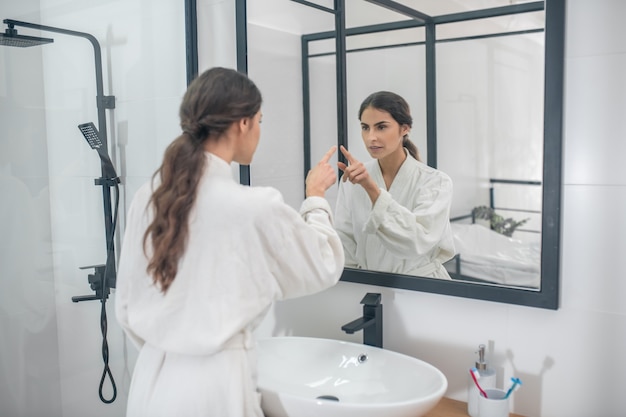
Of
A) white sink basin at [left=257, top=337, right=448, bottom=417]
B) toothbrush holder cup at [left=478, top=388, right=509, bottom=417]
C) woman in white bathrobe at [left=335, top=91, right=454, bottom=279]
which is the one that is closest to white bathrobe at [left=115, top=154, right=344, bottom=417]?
white sink basin at [left=257, top=337, right=448, bottom=417]

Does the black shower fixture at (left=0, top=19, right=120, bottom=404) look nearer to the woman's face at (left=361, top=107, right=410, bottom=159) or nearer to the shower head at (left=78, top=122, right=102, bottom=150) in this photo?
the shower head at (left=78, top=122, right=102, bottom=150)

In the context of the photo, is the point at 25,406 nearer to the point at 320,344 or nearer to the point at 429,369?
the point at 320,344

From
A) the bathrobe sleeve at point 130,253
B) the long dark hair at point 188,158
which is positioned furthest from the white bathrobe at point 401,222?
the bathrobe sleeve at point 130,253

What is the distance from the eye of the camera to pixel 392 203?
1.68 metres

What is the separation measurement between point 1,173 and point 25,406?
684 mm

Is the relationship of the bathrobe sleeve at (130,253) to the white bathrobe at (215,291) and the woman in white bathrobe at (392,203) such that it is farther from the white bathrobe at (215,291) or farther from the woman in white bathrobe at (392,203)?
the woman in white bathrobe at (392,203)

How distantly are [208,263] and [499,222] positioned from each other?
2.32ft

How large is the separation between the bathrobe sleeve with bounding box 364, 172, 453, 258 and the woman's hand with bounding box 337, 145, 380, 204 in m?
0.03

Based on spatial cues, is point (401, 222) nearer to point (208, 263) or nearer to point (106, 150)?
point (208, 263)

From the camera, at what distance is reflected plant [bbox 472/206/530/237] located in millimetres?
1458

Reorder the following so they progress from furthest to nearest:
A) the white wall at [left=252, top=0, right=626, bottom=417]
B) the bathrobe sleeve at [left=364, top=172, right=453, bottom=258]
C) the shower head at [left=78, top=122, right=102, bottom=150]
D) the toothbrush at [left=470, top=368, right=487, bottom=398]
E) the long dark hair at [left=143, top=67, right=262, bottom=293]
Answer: the shower head at [left=78, top=122, right=102, bottom=150] < the bathrobe sleeve at [left=364, top=172, right=453, bottom=258] < the toothbrush at [left=470, top=368, right=487, bottom=398] < the white wall at [left=252, top=0, right=626, bottom=417] < the long dark hair at [left=143, top=67, right=262, bottom=293]

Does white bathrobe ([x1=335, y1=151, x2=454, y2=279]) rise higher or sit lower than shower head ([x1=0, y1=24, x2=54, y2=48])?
lower

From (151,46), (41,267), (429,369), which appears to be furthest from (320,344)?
(151,46)

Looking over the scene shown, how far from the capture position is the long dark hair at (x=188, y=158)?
124 cm
